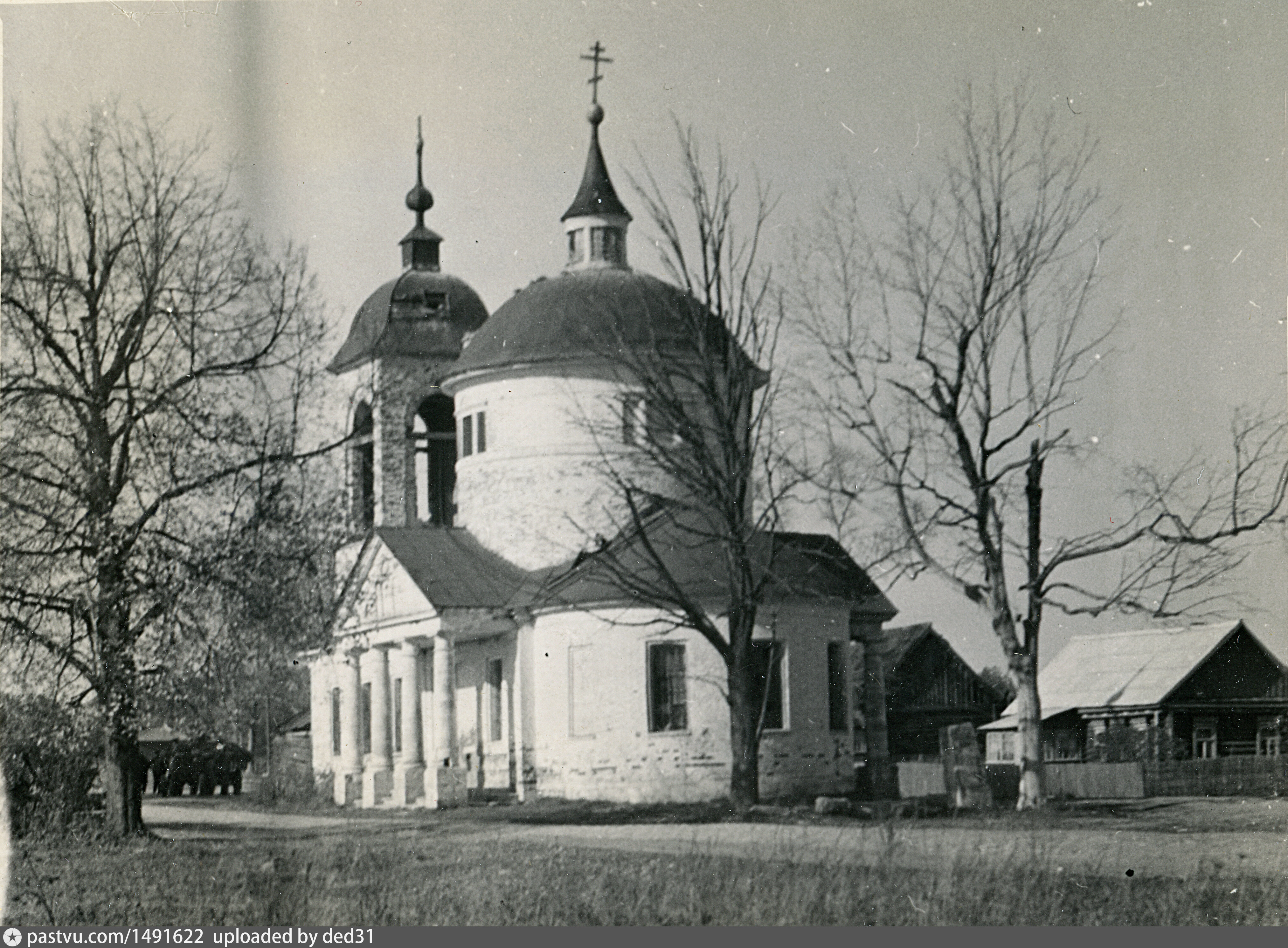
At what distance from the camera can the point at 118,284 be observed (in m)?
24.5

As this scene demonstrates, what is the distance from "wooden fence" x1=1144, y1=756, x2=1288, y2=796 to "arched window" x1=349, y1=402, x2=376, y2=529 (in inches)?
585

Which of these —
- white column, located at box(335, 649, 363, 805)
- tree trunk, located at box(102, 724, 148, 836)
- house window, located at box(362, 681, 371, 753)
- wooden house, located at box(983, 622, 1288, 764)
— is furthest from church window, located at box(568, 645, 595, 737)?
wooden house, located at box(983, 622, 1288, 764)

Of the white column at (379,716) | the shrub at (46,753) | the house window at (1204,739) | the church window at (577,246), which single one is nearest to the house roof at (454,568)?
the white column at (379,716)

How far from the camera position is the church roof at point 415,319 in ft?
119

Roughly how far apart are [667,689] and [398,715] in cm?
612

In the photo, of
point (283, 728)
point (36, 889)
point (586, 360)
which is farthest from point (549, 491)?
point (36, 889)

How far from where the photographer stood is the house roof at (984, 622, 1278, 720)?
123 ft

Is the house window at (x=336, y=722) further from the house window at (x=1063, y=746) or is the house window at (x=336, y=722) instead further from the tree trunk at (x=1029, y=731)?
the house window at (x=1063, y=746)

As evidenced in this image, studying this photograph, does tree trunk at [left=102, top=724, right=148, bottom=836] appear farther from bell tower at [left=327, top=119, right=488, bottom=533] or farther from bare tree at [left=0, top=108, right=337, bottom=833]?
bell tower at [left=327, top=119, right=488, bottom=533]

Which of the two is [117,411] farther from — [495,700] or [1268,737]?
[1268,737]

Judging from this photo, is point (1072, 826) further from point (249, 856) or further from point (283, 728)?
point (283, 728)

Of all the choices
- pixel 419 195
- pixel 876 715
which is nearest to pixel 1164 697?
pixel 876 715

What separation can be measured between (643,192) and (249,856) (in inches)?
428

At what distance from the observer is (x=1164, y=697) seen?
124ft
